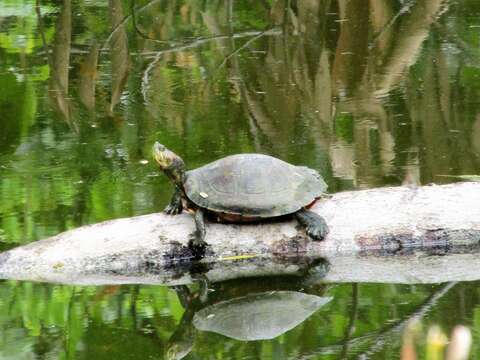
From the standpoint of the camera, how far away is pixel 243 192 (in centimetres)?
562

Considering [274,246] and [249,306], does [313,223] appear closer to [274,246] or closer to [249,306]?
[274,246]

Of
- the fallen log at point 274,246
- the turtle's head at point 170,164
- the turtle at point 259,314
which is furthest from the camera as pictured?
the turtle's head at point 170,164

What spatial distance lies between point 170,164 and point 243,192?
0.41 meters

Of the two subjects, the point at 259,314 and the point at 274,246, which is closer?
the point at 259,314

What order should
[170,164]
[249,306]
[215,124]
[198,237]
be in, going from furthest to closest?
1. [215,124]
2. [170,164]
3. [198,237]
4. [249,306]

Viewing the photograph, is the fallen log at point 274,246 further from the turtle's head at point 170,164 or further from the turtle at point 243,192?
the turtle's head at point 170,164

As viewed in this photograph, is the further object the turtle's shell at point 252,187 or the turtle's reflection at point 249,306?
the turtle's shell at point 252,187

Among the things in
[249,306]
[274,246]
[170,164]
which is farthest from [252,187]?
[249,306]

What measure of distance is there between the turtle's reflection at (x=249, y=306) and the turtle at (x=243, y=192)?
0.91 feet

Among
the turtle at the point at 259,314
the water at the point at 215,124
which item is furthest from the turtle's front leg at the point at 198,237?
the turtle at the point at 259,314

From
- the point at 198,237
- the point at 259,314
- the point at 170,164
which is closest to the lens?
the point at 259,314

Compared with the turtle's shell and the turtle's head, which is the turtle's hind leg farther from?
the turtle's head

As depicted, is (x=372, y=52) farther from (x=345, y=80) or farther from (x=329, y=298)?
(x=329, y=298)

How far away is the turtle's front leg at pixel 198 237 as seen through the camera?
5.53m
